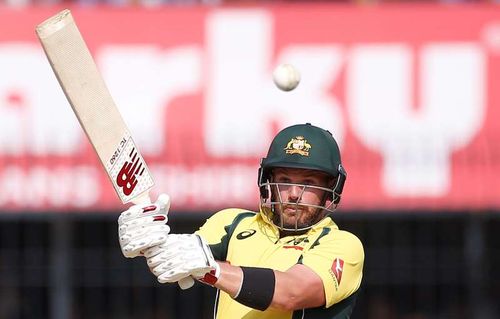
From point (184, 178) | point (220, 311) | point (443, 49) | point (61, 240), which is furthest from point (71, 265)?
point (220, 311)

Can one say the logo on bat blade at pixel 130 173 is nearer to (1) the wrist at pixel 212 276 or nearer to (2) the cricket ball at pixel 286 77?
(1) the wrist at pixel 212 276

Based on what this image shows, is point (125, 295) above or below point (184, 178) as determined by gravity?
below

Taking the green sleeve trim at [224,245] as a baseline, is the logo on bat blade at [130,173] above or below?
above

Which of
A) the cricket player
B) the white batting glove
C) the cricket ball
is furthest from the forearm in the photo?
the cricket ball

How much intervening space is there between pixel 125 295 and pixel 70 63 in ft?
22.6

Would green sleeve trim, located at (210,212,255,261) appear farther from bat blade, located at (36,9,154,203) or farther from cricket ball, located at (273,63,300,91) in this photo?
cricket ball, located at (273,63,300,91)

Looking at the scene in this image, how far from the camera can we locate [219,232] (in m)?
5.39

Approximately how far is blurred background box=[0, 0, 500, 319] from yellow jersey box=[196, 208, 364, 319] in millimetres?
4786

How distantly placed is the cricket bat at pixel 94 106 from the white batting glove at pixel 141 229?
0.21m

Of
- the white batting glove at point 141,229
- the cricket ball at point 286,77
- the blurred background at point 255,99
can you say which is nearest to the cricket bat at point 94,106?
the white batting glove at point 141,229

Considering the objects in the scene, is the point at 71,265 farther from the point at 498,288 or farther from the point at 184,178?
the point at 498,288

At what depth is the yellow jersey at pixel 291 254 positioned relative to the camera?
16.6 ft

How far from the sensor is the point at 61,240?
11305 millimetres

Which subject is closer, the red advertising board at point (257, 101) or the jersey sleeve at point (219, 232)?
the jersey sleeve at point (219, 232)
